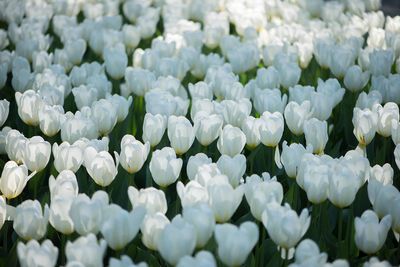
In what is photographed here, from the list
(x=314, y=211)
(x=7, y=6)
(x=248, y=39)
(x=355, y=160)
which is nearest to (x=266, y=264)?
(x=314, y=211)

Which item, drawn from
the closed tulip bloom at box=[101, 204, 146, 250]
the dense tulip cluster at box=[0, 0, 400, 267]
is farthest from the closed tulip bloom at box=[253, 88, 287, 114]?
the closed tulip bloom at box=[101, 204, 146, 250]

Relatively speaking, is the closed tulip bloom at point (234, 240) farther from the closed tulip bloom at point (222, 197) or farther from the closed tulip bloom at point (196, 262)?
the closed tulip bloom at point (222, 197)

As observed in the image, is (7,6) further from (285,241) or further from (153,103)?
(285,241)

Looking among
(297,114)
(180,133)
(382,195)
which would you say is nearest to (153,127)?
(180,133)

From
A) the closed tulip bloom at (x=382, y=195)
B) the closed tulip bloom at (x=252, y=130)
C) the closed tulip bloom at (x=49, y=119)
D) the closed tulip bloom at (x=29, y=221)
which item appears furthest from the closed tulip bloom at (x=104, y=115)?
the closed tulip bloom at (x=382, y=195)

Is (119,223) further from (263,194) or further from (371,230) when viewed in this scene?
(371,230)

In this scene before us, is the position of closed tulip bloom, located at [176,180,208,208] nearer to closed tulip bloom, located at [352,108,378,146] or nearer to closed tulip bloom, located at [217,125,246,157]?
closed tulip bloom, located at [217,125,246,157]
